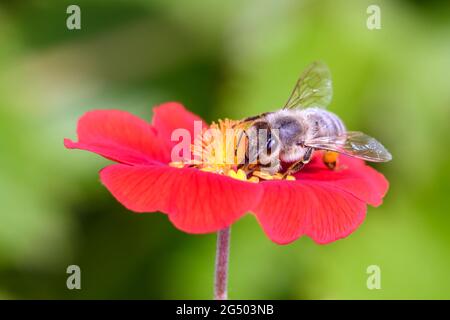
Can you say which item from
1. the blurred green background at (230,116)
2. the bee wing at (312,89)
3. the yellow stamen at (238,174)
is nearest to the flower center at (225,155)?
the yellow stamen at (238,174)

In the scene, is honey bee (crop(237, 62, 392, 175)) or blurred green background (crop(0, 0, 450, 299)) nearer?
honey bee (crop(237, 62, 392, 175))

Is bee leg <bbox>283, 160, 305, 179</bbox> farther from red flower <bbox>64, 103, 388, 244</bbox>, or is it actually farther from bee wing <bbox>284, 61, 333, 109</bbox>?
bee wing <bbox>284, 61, 333, 109</bbox>

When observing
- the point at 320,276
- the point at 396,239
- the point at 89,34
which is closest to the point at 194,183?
the point at 320,276

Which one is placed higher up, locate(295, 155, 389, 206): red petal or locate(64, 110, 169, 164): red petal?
locate(64, 110, 169, 164): red petal

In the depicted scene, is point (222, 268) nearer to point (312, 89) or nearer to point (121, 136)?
point (121, 136)

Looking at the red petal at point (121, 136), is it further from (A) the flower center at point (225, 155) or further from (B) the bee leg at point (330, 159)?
(B) the bee leg at point (330, 159)

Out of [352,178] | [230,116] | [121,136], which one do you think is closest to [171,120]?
[121,136]

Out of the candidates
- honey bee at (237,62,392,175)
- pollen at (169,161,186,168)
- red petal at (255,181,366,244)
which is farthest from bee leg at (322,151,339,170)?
pollen at (169,161,186,168)
